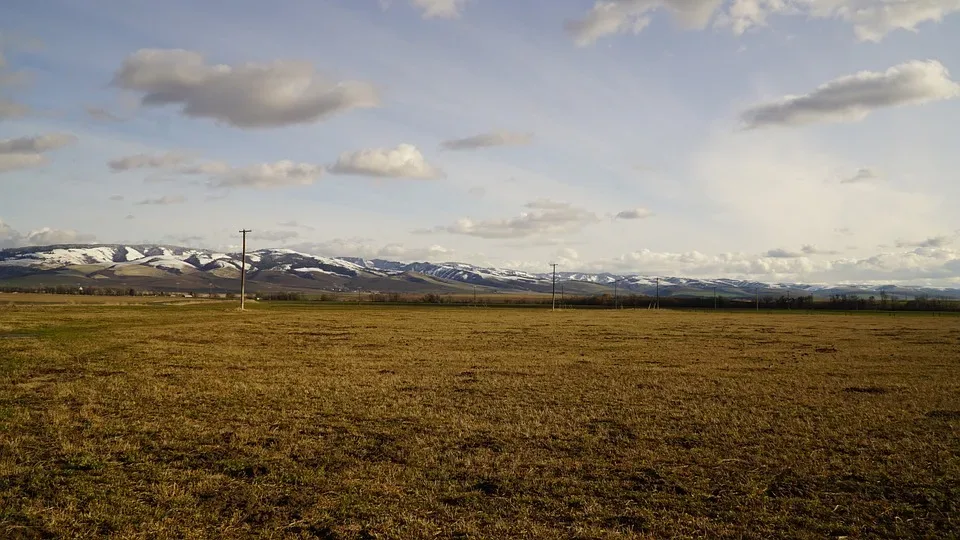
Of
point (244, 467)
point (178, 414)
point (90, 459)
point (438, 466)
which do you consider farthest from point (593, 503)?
point (178, 414)

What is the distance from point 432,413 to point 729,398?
10790 mm

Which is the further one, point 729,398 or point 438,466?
point 729,398

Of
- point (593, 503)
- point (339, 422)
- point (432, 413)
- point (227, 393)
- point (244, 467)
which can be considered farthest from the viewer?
point (227, 393)

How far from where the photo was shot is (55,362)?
2675cm

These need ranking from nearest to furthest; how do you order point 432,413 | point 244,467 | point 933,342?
1. point 244,467
2. point 432,413
3. point 933,342

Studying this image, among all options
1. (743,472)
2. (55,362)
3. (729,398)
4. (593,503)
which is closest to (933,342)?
(729,398)

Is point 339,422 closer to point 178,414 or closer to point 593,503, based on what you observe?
point 178,414

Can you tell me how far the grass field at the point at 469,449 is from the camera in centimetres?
945

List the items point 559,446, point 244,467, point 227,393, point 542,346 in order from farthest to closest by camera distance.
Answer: point 542,346
point 227,393
point 559,446
point 244,467

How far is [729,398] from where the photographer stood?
68.5 feet

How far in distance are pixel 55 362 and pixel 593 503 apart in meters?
27.0

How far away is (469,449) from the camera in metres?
13.8

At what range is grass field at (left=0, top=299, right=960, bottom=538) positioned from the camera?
9453 mm

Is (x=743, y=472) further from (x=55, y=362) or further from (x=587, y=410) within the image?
(x=55, y=362)
